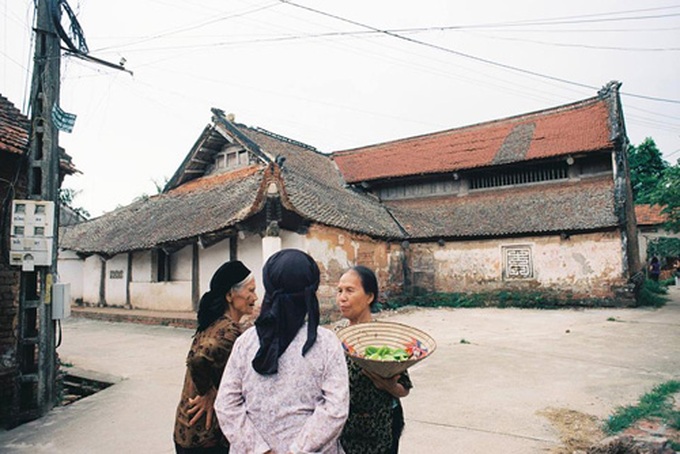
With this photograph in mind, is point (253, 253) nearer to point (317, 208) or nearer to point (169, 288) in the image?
point (317, 208)

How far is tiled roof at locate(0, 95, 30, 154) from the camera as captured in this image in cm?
551

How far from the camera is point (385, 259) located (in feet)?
47.3

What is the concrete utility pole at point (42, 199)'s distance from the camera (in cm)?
479

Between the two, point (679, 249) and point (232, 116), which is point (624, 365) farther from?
point (679, 249)

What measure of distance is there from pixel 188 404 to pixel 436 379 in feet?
14.2

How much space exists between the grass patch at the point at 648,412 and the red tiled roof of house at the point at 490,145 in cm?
1159

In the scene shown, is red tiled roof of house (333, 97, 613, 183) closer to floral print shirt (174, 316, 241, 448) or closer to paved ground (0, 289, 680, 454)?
paved ground (0, 289, 680, 454)

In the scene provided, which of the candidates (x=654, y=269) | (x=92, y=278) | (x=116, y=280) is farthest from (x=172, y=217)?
(x=654, y=269)

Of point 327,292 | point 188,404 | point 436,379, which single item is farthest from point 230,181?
point 188,404

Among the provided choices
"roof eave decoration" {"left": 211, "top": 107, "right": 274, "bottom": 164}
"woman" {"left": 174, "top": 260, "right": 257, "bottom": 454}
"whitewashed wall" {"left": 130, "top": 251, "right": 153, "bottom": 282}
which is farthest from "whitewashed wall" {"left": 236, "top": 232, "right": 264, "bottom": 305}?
"woman" {"left": 174, "top": 260, "right": 257, "bottom": 454}

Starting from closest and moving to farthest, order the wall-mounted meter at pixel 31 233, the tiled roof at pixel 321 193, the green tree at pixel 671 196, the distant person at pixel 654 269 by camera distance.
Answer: the wall-mounted meter at pixel 31 233
the tiled roof at pixel 321 193
the green tree at pixel 671 196
the distant person at pixel 654 269

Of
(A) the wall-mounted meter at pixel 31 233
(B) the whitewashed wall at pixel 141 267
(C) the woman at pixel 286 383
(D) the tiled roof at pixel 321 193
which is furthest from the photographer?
(B) the whitewashed wall at pixel 141 267

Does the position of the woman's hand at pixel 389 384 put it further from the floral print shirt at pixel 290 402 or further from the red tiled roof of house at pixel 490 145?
the red tiled roof of house at pixel 490 145

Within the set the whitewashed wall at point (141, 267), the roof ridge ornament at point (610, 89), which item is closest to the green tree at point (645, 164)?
the roof ridge ornament at point (610, 89)
